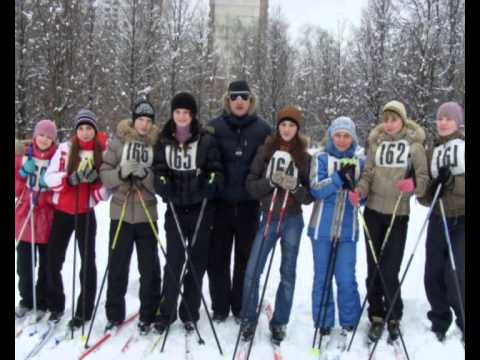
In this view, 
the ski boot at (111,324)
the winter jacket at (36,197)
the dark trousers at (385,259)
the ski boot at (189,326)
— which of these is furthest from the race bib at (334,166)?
the winter jacket at (36,197)

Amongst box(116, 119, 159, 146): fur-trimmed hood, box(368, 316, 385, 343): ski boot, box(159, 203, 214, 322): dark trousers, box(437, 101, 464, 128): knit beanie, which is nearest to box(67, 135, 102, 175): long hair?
box(116, 119, 159, 146): fur-trimmed hood

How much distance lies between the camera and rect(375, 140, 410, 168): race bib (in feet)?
13.6

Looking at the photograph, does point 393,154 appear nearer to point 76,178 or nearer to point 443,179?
point 443,179

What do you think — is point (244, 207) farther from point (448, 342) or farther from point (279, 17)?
point (279, 17)

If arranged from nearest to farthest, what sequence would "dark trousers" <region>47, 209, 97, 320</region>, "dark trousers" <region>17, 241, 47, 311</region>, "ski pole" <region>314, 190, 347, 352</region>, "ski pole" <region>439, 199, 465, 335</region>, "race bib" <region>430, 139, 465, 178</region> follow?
1. "ski pole" <region>439, 199, 465, 335</region>
2. "race bib" <region>430, 139, 465, 178</region>
3. "ski pole" <region>314, 190, 347, 352</region>
4. "dark trousers" <region>47, 209, 97, 320</region>
5. "dark trousers" <region>17, 241, 47, 311</region>

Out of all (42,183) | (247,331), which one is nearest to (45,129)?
(42,183)

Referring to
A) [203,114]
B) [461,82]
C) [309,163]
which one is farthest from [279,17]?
[309,163]

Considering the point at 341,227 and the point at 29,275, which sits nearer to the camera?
the point at 341,227

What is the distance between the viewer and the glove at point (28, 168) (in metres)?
4.52

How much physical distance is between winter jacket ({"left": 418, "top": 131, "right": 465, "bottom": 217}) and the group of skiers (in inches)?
0.4

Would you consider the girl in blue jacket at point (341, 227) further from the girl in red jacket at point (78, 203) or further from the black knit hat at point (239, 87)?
the girl in red jacket at point (78, 203)

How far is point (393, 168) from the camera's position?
165 inches

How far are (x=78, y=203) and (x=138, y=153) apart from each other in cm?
84

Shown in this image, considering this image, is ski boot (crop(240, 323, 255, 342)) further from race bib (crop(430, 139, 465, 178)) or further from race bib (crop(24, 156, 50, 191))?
race bib (crop(24, 156, 50, 191))
